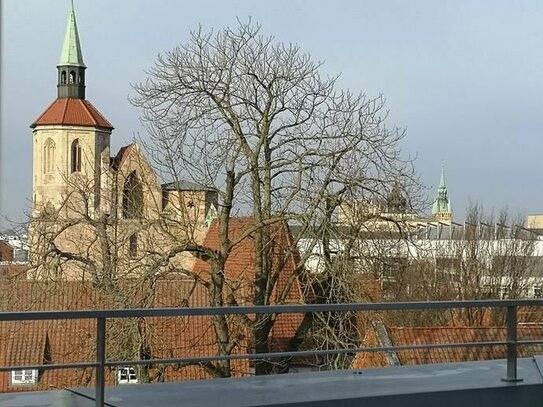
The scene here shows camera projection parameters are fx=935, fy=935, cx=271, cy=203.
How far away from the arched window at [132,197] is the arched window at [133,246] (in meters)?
0.53

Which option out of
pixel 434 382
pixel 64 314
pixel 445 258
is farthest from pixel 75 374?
pixel 445 258

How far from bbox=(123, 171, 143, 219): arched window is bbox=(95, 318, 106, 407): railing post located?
49.4 feet

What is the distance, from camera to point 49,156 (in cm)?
8875

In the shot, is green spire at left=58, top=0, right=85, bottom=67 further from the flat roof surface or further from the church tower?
the flat roof surface

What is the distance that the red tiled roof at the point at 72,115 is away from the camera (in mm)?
92562

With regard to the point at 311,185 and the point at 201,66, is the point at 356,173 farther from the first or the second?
the point at 201,66

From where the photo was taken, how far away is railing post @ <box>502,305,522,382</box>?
255 inches

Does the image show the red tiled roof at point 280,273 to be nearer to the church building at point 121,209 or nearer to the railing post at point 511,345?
the church building at point 121,209

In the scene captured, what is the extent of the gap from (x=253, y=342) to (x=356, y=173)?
13.4ft

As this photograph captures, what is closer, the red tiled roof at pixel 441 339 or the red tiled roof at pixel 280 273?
the red tiled roof at pixel 441 339

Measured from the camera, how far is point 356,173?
766 inches

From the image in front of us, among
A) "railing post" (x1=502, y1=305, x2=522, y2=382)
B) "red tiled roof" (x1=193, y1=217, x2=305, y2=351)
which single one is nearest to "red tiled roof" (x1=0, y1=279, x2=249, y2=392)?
"red tiled roof" (x1=193, y1=217, x2=305, y2=351)

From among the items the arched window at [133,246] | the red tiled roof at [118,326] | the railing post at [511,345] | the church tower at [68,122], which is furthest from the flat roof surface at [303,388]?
the church tower at [68,122]

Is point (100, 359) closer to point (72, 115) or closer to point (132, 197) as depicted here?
point (132, 197)
